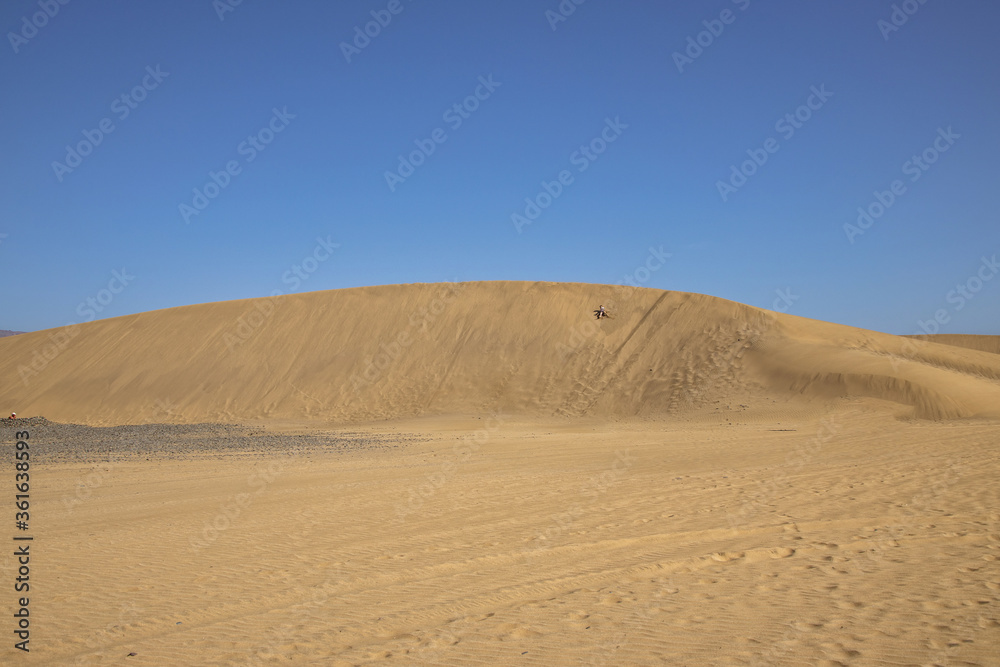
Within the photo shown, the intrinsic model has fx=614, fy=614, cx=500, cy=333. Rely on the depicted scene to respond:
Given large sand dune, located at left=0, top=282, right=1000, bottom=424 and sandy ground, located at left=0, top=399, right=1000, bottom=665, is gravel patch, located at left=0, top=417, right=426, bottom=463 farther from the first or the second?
large sand dune, located at left=0, top=282, right=1000, bottom=424

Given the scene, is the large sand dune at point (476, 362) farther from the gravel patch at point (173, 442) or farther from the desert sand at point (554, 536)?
the gravel patch at point (173, 442)

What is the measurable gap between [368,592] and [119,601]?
7.64 ft

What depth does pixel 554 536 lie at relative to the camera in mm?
7570

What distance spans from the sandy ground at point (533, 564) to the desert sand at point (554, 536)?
0.12ft

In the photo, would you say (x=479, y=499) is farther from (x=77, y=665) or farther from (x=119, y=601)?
(x=77, y=665)

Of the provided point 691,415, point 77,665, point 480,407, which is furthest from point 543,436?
point 77,665

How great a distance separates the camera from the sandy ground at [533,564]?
4547mm

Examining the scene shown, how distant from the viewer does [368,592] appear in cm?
585

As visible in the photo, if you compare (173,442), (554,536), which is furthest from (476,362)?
(554,536)

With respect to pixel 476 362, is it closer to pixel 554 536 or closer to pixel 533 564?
pixel 554 536

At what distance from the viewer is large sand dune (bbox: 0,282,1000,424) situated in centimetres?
2783

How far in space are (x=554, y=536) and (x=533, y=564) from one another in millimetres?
1106

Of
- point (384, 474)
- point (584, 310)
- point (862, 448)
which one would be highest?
point (584, 310)

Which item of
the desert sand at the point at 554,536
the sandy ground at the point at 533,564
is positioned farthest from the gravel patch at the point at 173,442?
the sandy ground at the point at 533,564
